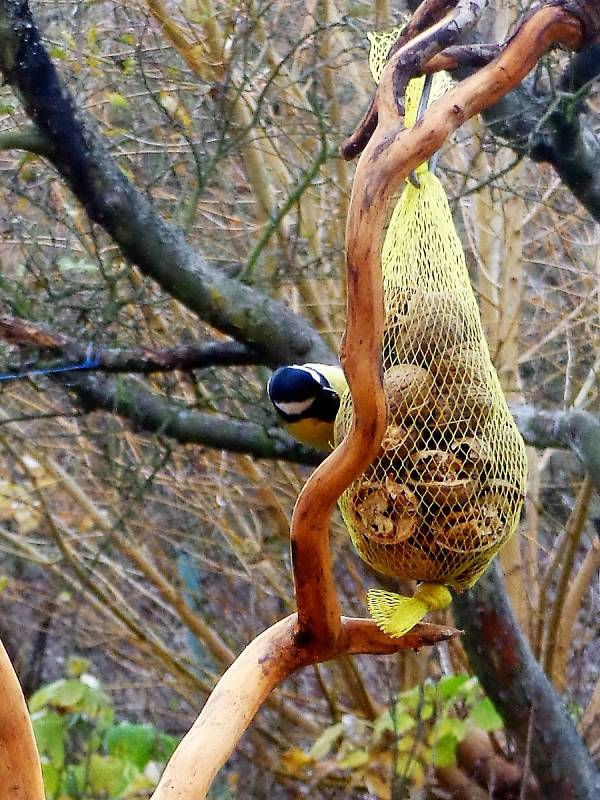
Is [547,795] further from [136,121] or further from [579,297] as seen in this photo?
[136,121]

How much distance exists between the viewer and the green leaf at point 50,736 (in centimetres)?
232

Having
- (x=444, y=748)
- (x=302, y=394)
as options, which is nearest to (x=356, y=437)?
(x=302, y=394)

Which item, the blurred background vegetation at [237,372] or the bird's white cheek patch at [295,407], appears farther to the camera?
the blurred background vegetation at [237,372]

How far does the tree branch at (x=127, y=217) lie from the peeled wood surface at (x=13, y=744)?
134 centimetres

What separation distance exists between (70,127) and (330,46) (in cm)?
124

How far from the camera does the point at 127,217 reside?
1.95 metres

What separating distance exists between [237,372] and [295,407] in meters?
1.37

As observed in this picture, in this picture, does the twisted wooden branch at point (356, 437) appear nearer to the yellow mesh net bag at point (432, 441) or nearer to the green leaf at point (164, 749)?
the yellow mesh net bag at point (432, 441)

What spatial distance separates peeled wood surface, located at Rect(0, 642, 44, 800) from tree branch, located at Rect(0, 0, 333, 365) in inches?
52.7

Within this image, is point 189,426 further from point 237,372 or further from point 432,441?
point 432,441

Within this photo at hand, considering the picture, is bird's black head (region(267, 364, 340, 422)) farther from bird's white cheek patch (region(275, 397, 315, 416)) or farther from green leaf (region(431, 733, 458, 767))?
green leaf (region(431, 733, 458, 767))

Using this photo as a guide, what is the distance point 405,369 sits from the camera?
1.07 m

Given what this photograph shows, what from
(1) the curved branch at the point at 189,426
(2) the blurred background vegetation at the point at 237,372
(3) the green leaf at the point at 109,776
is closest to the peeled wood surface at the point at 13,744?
(2) the blurred background vegetation at the point at 237,372

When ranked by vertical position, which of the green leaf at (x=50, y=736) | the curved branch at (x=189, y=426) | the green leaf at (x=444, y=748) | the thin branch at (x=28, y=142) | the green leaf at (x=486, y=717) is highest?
the thin branch at (x=28, y=142)
